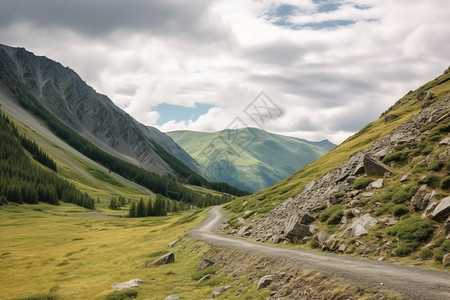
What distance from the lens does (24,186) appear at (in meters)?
188

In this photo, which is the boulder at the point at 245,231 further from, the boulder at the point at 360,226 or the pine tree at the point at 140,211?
the pine tree at the point at 140,211

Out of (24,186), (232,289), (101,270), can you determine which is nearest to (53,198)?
(24,186)

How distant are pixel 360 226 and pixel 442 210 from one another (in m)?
7.48

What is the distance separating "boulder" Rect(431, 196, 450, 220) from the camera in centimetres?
2590

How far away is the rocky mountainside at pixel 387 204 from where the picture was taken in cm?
2633

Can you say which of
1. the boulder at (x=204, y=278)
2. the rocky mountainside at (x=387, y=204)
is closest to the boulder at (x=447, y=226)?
the rocky mountainside at (x=387, y=204)

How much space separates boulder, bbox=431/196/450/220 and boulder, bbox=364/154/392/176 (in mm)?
13994

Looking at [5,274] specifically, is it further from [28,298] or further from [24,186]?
[24,186]

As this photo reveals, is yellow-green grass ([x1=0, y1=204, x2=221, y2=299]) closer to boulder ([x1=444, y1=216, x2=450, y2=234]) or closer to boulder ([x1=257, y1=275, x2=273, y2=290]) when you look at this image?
boulder ([x1=257, y1=275, x2=273, y2=290])

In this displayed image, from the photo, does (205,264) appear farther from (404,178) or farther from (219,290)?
(404,178)

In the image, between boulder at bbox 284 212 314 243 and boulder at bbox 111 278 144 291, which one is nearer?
boulder at bbox 111 278 144 291

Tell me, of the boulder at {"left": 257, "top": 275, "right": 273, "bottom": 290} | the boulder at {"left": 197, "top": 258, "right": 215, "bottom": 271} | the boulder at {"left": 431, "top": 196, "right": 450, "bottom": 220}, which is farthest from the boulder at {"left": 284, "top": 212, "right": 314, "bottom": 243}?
the boulder at {"left": 257, "top": 275, "right": 273, "bottom": 290}

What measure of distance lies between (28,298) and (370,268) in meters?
36.2

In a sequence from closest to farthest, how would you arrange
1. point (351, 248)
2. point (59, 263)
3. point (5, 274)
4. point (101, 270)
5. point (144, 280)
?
point (351, 248) < point (144, 280) < point (101, 270) < point (5, 274) < point (59, 263)
